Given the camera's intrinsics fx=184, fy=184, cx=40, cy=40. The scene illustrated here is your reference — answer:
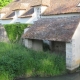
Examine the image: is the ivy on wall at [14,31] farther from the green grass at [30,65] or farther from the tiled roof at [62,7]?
the green grass at [30,65]

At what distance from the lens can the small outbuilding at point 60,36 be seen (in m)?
14.9

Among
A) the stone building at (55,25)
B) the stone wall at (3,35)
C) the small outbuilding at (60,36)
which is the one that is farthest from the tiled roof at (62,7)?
the stone wall at (3,35)

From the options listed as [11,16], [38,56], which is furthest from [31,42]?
[11,16]

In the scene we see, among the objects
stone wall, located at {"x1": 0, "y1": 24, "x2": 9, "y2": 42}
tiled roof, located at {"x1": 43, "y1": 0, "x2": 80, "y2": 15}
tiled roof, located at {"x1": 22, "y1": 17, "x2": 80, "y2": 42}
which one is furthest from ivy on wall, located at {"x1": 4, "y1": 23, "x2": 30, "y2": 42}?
tiled roof, located at {"x1": 43, "y1": 0, "x2": 80, "y2": 15}

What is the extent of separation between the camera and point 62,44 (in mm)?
20234

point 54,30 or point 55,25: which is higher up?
point 55,25

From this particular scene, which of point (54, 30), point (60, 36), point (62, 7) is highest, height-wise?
point (62, 7)

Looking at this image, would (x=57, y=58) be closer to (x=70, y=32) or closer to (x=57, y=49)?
(x=70, y=32)

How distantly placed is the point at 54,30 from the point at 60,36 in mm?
1450

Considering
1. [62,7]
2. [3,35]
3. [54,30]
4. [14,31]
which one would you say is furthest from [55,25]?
[3,35]

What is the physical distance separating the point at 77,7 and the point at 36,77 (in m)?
11.0

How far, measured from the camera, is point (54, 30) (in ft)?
55.5

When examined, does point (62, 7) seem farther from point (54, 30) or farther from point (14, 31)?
point (54, 30)

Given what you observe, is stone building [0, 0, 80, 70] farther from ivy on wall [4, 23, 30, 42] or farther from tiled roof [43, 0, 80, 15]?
ivy on wall [4, 23, 30, 42]
